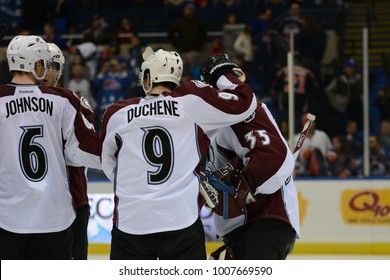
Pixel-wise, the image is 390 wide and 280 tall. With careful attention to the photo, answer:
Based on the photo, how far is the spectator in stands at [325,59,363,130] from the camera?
30.8 feet

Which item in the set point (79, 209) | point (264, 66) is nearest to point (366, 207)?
point (264, 66)

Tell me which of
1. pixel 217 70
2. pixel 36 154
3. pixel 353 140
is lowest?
pixel 353 140

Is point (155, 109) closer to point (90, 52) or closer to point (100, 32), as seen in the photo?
point (90, 52)

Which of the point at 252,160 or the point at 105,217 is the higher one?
the point at 252,160

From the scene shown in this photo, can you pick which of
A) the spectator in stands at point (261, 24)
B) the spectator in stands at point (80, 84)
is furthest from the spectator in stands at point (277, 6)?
the spectator in stands at point (80, 84)

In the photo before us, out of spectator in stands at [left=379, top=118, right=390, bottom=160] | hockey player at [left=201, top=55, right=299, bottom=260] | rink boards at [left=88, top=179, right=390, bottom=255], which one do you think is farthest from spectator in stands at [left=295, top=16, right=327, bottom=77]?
hockey player at [left=201, top=55, right=299, bottom=260]

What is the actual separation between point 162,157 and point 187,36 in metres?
8.03

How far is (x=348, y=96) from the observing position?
31.1 ft

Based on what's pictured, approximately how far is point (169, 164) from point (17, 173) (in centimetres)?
72

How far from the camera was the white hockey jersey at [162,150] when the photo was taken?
387 cm
